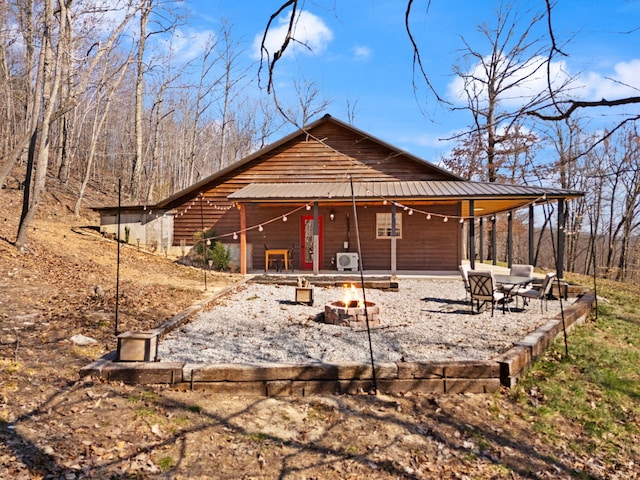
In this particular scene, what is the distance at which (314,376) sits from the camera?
4.55 metres

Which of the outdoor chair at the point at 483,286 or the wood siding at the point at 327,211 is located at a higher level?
the wood siding at the point at 327,211

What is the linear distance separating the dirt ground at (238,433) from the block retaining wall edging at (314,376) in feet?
0.38

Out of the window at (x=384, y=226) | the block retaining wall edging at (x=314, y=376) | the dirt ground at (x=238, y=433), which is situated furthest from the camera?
the window at (x=384, y=226)

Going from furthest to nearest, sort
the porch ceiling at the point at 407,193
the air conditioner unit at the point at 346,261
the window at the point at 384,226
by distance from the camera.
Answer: the window at the point at 384,226, the air conditioner unit at the point at 346,261, the porch ceiling at the point at 407,193

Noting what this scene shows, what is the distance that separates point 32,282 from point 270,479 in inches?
307

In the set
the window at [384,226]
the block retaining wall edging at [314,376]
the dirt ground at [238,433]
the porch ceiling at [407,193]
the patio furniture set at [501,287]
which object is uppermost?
the porch ceiling at [407,193]

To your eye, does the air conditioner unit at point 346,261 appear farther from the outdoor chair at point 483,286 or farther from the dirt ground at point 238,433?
the dirt ground at point 238,433

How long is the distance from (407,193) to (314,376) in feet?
34.3

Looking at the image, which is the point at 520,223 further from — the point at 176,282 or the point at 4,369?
the point at 4,369

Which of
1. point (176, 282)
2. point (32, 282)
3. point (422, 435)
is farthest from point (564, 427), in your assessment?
point (176, 282)

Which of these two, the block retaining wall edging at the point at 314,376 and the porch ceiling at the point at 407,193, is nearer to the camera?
the block retaining wall edging at the point at 314,376

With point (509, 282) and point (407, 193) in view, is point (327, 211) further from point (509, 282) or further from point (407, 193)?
point (509, 282)

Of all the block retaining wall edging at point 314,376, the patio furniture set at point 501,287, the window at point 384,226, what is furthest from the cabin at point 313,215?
the block retaining wall edging at point 314,376

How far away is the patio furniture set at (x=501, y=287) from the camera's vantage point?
27.0 feet
